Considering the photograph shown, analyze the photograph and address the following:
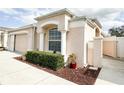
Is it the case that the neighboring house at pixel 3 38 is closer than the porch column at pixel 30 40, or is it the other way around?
the porch column at pixel 30 40

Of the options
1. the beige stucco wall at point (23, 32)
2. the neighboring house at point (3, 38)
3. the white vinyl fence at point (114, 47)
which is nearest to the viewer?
the white vinyl fence at point (114, 47)

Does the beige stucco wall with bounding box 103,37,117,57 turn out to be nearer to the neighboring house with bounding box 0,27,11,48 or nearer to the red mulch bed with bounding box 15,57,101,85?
the red mulch bed with bounding box 15,57,101,85

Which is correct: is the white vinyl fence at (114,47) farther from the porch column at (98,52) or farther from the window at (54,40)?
the window at (54,40)

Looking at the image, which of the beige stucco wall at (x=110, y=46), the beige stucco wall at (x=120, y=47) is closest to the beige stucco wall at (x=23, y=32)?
the beige stucco wall at (x=110, y=46)

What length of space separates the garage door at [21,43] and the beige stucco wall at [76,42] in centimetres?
892

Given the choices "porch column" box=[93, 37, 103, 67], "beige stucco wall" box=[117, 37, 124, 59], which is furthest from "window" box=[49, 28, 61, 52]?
"beige stucco wall" box=[117, 37, 124, 59]

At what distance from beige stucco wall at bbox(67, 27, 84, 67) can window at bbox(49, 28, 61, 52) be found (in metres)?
1.79

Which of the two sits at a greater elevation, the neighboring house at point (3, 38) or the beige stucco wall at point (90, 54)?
the neighboring house at point (3, 38)

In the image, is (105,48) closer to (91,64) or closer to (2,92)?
(91,64)

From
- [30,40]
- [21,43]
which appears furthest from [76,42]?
[21,43]

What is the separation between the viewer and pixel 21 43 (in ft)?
60.0

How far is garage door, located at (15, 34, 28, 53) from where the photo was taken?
1723 centimetres

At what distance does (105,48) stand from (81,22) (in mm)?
9042

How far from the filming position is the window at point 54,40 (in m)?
12.2
